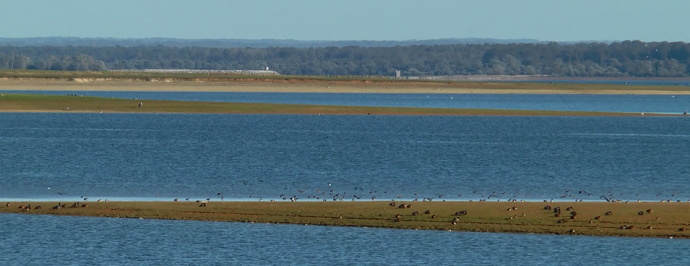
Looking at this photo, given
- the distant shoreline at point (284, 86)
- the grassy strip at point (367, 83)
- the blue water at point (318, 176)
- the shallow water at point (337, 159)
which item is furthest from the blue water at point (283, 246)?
the grassy strip at point (367, 83)

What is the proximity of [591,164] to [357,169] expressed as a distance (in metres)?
11.4

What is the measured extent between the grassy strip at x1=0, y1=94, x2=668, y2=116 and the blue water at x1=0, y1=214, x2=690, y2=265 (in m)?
62.2

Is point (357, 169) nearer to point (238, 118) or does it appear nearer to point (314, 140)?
point (314, 140)

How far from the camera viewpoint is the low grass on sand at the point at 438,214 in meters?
29.4

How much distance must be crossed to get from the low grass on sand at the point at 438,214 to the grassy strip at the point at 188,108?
5948 centimetres

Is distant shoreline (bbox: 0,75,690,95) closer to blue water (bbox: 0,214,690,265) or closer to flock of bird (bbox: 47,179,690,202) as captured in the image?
flock of bird (bbox: 47,179,690,202)

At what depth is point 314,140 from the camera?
63750 mm

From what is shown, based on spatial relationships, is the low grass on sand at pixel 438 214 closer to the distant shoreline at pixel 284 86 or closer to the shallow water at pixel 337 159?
the shallow water at pixel 337 159

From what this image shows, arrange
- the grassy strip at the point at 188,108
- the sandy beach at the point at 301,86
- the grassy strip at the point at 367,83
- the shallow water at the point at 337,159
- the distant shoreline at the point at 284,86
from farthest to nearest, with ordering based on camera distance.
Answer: the grassy strip at the point at 367,83
the distant shoreline at the point at 284,86
the sandy beach at the point at 301,86
the grassy strip at the point at 188,108
the shallow water at the point at 337,159

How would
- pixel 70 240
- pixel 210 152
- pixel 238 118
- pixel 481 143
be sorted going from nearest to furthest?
1. pixel 70 240
2. pixel 210 152
3. pixel 481 143
4. pixel 238 118

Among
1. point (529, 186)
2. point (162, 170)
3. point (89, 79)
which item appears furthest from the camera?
point (89, 79)

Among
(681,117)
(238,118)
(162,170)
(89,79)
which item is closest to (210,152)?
(162,170)

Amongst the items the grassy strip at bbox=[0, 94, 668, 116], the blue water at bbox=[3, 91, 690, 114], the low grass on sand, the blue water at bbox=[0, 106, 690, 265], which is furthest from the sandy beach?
the low grass on sand

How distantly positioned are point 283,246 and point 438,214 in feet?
19.1
